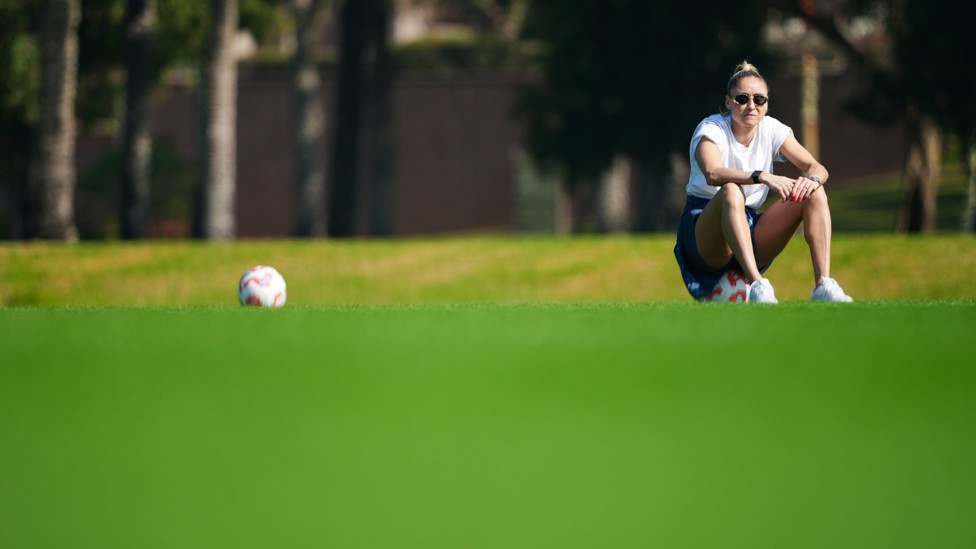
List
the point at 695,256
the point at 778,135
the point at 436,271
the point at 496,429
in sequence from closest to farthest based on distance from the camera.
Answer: the point at 496,429, the point at 778,135, the point at 695,256, the point at 436,271

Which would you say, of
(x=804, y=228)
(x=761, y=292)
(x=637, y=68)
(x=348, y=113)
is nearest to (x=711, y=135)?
(x=804, y=228)

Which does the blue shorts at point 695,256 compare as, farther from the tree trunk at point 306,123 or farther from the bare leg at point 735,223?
the tree trunk at point 306,123

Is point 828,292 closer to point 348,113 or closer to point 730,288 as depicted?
point 730,288

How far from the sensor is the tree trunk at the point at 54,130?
20016 mm

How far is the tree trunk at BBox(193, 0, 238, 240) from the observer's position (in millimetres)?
22094

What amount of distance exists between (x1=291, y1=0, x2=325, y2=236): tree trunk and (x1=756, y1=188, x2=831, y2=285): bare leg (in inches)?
721

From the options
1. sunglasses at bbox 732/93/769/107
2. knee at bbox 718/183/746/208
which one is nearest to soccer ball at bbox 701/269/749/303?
knee at bbox 718/183/746/208

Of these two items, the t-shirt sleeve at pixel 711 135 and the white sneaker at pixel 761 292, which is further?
the t-shirt sleeve at pixel 711 135

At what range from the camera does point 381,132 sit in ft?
98.3

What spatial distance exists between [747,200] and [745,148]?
289mm

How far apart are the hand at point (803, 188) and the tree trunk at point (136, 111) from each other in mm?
16825

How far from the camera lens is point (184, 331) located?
5.11 m

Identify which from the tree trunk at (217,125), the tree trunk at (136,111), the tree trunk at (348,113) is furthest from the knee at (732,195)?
the tree trunk at (348,113)

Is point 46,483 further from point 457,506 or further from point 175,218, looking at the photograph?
point 175,218
